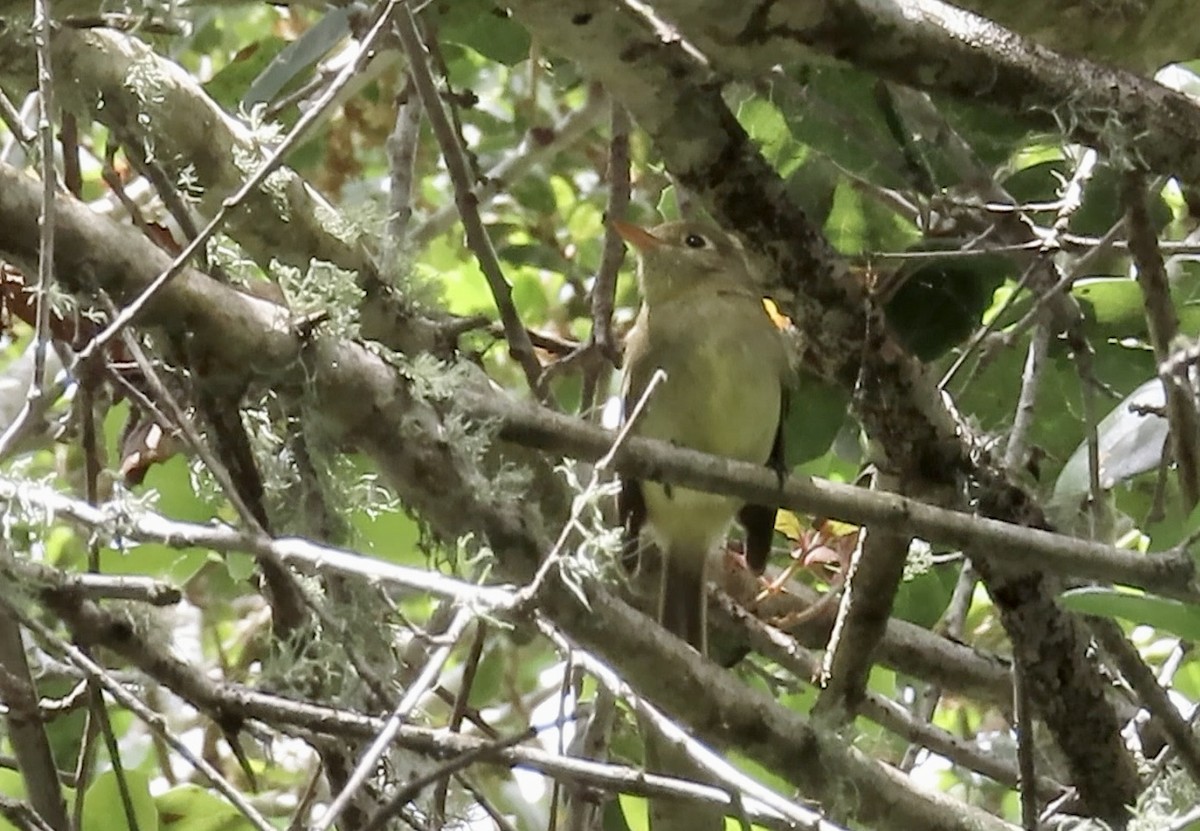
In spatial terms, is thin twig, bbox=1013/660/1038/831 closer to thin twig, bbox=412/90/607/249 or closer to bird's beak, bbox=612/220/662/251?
bird's beak, bbox=612/220/662/251

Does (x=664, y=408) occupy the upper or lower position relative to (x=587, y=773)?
upper

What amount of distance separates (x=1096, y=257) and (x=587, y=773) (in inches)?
52.3

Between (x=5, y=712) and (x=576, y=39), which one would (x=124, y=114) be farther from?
(x=5, y=712)

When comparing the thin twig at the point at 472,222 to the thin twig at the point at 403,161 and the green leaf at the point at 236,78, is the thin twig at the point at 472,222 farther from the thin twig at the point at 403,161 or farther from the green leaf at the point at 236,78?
the green leaf at the point at 236,78

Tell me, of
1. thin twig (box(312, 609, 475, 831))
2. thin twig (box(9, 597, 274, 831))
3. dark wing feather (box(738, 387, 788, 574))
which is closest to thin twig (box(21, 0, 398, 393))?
thin twig (box(9, 597, 274, 831))

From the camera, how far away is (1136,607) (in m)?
1.54

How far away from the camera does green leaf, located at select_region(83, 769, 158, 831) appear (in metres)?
2.14

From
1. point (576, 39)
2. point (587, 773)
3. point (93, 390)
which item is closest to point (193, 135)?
point (93, 390)

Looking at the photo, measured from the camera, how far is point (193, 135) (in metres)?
2.20

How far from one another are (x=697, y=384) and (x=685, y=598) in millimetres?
474

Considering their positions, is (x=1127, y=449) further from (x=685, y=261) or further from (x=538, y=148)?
(x=538, y=148)

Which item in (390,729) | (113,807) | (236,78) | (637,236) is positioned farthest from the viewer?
(236,78)

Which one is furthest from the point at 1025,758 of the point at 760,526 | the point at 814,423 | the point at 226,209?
the point at 226,209

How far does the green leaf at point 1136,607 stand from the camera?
1.53 meters
